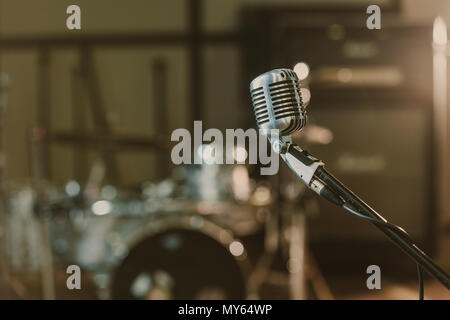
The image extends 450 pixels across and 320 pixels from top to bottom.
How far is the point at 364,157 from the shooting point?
2.92 m

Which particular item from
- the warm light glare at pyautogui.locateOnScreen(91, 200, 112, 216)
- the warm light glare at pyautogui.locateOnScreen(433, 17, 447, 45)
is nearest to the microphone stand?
the warm light glare at pyautogui.locateOnScreen(91, 200, 112, 216)

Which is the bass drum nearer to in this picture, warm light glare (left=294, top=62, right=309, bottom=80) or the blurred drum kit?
the blurred drum kit

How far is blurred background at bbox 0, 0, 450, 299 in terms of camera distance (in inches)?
81.0

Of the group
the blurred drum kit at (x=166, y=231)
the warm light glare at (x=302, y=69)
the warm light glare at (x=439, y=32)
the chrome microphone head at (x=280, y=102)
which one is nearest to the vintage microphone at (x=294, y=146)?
the chrome microphone head at (x=280, y=102)

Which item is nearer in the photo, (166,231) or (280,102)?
(280,102)

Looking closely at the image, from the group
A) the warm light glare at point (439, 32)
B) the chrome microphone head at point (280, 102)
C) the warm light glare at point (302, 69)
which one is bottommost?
the chrome microphone head at point (280, 102)

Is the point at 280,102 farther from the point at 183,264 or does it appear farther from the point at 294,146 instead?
the point at 183,264

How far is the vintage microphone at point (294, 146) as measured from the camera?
0.84 m

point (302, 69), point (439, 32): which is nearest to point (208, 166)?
point (302, 69)

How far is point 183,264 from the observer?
2062 millimetres

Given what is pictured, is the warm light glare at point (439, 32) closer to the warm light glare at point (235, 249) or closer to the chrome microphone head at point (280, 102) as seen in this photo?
the warm light glare at point (235, 249)

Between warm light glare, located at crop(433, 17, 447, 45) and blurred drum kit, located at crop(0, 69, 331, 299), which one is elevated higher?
warm light glare, located at crop(433, 17, 447, 45)

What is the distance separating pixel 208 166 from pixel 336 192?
4.52ft
